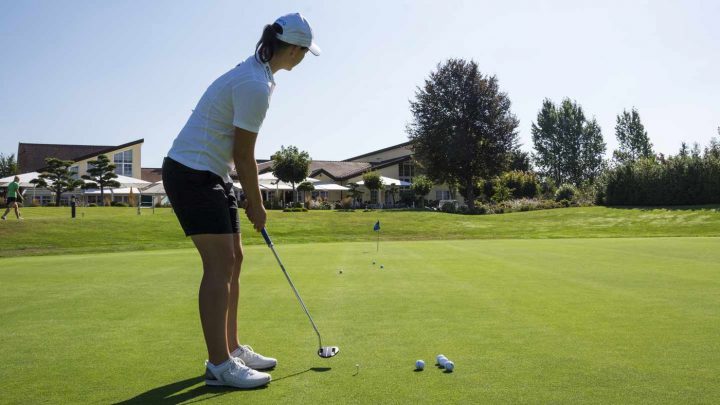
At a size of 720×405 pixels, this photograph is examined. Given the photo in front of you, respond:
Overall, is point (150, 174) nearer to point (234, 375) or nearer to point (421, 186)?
point (421, 186)

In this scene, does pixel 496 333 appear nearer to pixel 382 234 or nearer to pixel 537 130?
pixel 382 234

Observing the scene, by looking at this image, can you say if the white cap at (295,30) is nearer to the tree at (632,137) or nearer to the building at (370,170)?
the building at (370,170)

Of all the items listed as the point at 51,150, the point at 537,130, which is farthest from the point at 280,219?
the point at 537,130

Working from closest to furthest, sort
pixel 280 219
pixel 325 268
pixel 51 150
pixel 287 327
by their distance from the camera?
pixel 287 327 → pixel 325 268 → pixel 280 219 → pixel 51 150

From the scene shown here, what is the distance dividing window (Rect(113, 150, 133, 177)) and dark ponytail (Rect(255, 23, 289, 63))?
65502mm

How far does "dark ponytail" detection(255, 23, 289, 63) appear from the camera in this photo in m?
3.83

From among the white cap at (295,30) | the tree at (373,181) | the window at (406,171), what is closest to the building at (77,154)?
the tree at (373,181)

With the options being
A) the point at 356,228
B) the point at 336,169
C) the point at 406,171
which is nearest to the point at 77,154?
the point at 336,169

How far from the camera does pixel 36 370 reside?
12.0 ft

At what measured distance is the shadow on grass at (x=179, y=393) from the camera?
313 centimetres

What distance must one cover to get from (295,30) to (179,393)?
91.5 inches

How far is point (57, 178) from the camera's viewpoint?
49281 millimetres

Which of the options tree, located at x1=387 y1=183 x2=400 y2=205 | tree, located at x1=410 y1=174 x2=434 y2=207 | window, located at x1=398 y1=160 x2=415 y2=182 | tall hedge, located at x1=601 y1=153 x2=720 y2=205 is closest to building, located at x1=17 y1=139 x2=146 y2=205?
tree, located at x1=387 y1=183 x2=400 y2=205

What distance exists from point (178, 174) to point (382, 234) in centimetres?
2295
